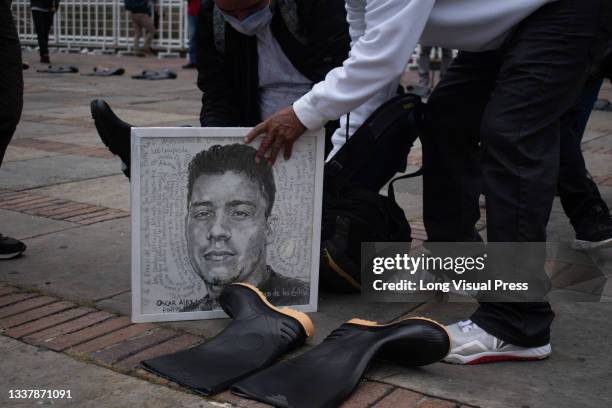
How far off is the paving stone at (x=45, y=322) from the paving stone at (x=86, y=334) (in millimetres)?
107

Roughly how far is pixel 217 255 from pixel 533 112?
1045 millimetres

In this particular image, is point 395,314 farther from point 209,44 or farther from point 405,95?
point 209,44

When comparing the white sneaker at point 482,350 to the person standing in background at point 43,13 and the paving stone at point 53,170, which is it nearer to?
the paving stone at point 53,170

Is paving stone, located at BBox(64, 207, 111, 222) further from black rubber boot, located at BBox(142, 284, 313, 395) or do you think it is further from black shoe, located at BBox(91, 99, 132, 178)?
black rubber boot, located at BBox(142, 284, 313, 395)

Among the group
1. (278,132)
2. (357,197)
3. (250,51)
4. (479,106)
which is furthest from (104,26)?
(278,132)

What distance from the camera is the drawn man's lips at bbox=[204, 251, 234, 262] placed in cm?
265

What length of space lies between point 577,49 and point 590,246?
4.79 feet

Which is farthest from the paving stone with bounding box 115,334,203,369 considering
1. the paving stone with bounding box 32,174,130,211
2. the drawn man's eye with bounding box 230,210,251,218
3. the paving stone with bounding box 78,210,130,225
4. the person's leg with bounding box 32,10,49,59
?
the person's leg with bounding box 32,10,49,59

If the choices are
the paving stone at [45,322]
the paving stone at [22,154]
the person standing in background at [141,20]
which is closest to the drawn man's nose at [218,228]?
the paving stone at [45,322]

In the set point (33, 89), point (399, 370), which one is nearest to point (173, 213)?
point (399, 370)

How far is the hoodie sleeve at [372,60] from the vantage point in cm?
224

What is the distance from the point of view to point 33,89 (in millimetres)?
10055

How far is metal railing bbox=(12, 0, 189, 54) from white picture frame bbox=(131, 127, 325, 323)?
15.1m

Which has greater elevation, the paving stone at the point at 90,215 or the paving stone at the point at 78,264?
the paving stone at the point at 78,264
